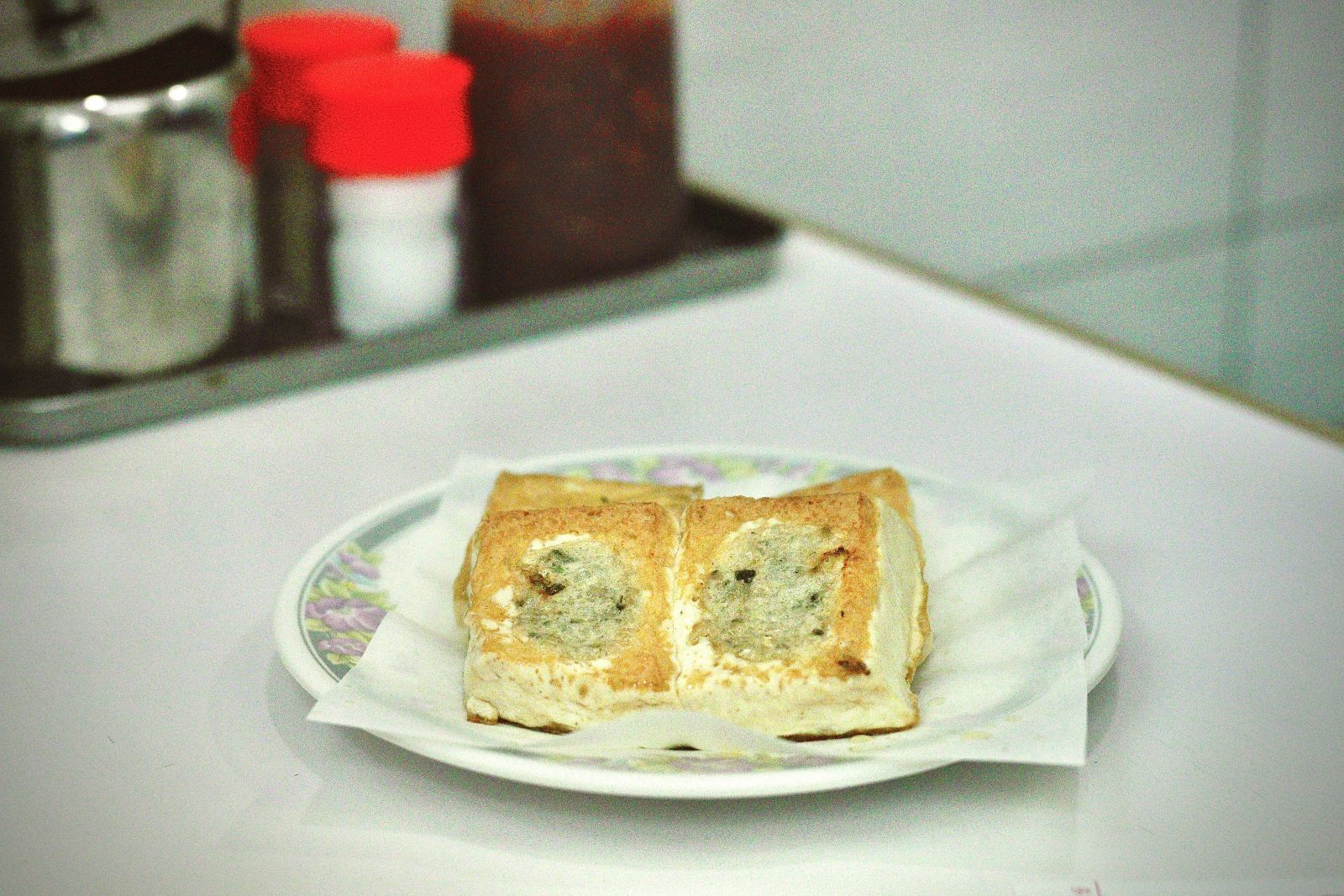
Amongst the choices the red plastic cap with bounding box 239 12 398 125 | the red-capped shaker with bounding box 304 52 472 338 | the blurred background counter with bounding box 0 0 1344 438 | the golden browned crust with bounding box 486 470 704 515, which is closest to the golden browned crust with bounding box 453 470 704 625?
the golden browned crust with bounding box 486 470 704 515

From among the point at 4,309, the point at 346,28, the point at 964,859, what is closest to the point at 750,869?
the point at 964,859

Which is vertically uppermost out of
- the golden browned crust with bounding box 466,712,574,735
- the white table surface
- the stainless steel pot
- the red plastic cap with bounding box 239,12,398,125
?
the red plastic cap with bounding box 239,12,398,125

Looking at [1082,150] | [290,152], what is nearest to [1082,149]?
[1082,150]

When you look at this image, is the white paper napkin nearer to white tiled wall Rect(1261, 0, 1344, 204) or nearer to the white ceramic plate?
the white ceramic plate

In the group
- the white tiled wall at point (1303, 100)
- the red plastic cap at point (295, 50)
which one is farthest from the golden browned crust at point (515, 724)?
the white tiled wall at point (1303, 100)

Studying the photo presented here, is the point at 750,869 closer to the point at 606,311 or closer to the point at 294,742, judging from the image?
the point at 294,742

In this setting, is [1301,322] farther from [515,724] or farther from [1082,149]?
[515,724]
